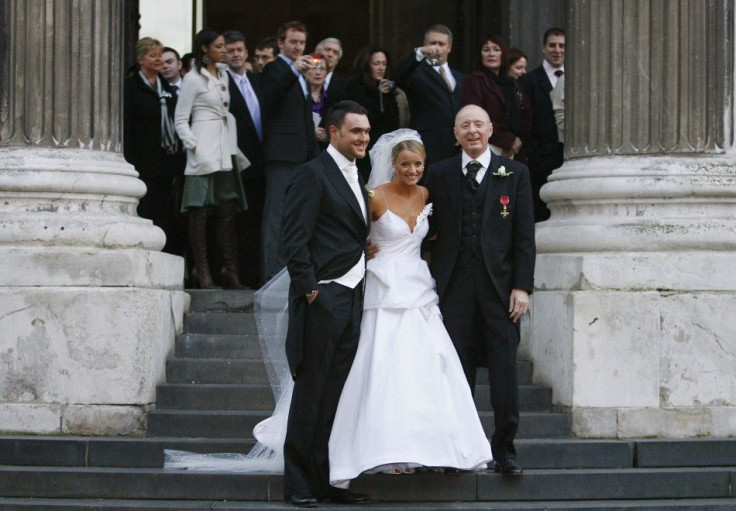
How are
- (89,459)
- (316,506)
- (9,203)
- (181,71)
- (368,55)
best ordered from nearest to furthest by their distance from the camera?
(316,506), (89,459), (9,203), (368,55), (181,71)

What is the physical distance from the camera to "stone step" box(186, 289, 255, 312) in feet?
37.8

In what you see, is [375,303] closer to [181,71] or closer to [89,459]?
[89,459]

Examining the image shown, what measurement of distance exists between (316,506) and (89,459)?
1.52 meters

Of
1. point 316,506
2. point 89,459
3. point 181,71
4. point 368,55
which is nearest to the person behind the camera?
point 316,506

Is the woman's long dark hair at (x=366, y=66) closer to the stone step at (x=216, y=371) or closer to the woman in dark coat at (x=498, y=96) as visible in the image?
the woman in dark coat at (x=498, y=96)

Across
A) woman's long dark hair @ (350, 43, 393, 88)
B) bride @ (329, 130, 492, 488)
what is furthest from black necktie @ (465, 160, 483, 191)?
woman's long dark hair @ (350, 43, 393, 88)

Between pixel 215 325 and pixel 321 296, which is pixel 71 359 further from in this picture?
pixel 321 296

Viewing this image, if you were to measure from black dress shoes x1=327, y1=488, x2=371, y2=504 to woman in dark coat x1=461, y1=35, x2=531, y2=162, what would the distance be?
371cm

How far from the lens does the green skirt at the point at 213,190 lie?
12.1 metres

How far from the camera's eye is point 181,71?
45.1 ft

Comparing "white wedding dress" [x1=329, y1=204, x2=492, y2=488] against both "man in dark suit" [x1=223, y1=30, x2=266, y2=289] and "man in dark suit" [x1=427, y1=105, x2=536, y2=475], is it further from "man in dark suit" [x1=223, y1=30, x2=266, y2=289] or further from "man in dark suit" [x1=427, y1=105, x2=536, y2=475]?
"man in dark suit" [x1=223, y1=30, x2=266, y2=289]

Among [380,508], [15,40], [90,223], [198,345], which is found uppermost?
[15,40]

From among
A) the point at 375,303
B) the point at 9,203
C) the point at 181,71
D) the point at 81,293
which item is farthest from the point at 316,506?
the point at 181,71

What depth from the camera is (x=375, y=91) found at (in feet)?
40.2
